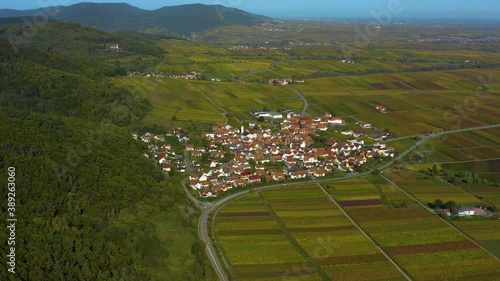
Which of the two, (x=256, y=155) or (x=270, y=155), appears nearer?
(x=256, y=155)

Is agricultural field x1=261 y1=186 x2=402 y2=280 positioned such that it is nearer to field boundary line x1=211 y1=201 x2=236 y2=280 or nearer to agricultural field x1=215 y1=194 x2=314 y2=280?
agricultural field x1=215 y1=194 x2=314 y2=280

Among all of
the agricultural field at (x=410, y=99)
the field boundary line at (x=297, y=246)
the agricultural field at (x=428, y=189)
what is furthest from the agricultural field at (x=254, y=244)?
the agricultural field at (x=410, y=99)

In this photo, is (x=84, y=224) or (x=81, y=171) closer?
(x=84, y=224)

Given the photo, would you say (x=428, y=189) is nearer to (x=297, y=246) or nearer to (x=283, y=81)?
(x=297, y=246)

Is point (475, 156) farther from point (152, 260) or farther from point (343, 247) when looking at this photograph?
point (152, 260)

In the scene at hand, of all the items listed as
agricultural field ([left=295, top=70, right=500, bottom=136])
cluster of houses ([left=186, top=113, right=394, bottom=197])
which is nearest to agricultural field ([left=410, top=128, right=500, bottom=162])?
agricultural field ([left=295, top=70, right=500, bottom=136])

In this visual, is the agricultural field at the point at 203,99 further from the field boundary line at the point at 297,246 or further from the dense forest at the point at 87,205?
the field boundary line at the point at 297,246

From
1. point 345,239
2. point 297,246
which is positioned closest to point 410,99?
point 345,239

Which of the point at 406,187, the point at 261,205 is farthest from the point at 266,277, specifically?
the point at 406,187
